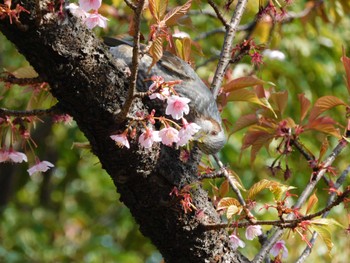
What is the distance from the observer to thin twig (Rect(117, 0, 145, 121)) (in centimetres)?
102

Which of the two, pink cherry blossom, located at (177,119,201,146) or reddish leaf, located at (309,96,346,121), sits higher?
pink cherry blossom, located at (177,119,201,146)

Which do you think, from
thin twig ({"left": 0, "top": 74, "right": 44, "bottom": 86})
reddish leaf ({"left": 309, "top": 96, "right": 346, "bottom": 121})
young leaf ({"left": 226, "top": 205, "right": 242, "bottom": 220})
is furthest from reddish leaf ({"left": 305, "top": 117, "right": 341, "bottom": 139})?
thin twig ({"left": 0, "top": 74, "right": 44, "bottom": 86})

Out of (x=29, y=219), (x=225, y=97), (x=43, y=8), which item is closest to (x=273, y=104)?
(x=225, y=97)

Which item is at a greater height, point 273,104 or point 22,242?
point 273,104

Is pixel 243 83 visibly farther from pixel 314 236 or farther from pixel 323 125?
pixel 314 236

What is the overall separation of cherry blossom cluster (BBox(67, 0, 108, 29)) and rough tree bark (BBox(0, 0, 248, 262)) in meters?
0.02

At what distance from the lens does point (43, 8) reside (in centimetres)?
108

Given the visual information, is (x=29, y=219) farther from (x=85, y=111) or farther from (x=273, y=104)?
(x=85, y=111)

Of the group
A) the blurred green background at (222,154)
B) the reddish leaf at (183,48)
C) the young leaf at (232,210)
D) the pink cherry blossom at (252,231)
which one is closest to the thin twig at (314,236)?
the pink cherry blossom at (252,231)

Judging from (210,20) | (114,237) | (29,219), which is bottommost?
(114,237)

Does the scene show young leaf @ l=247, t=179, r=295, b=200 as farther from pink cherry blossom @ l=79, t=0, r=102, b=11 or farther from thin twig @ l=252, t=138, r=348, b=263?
pink cherry blossom @ l=79, t=0, r=102, b=11

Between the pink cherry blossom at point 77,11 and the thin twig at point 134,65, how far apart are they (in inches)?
6.0

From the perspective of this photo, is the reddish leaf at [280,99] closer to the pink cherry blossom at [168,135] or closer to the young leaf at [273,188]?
the young leaf at [273,188]

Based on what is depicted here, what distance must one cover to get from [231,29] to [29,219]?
2.96 meters
